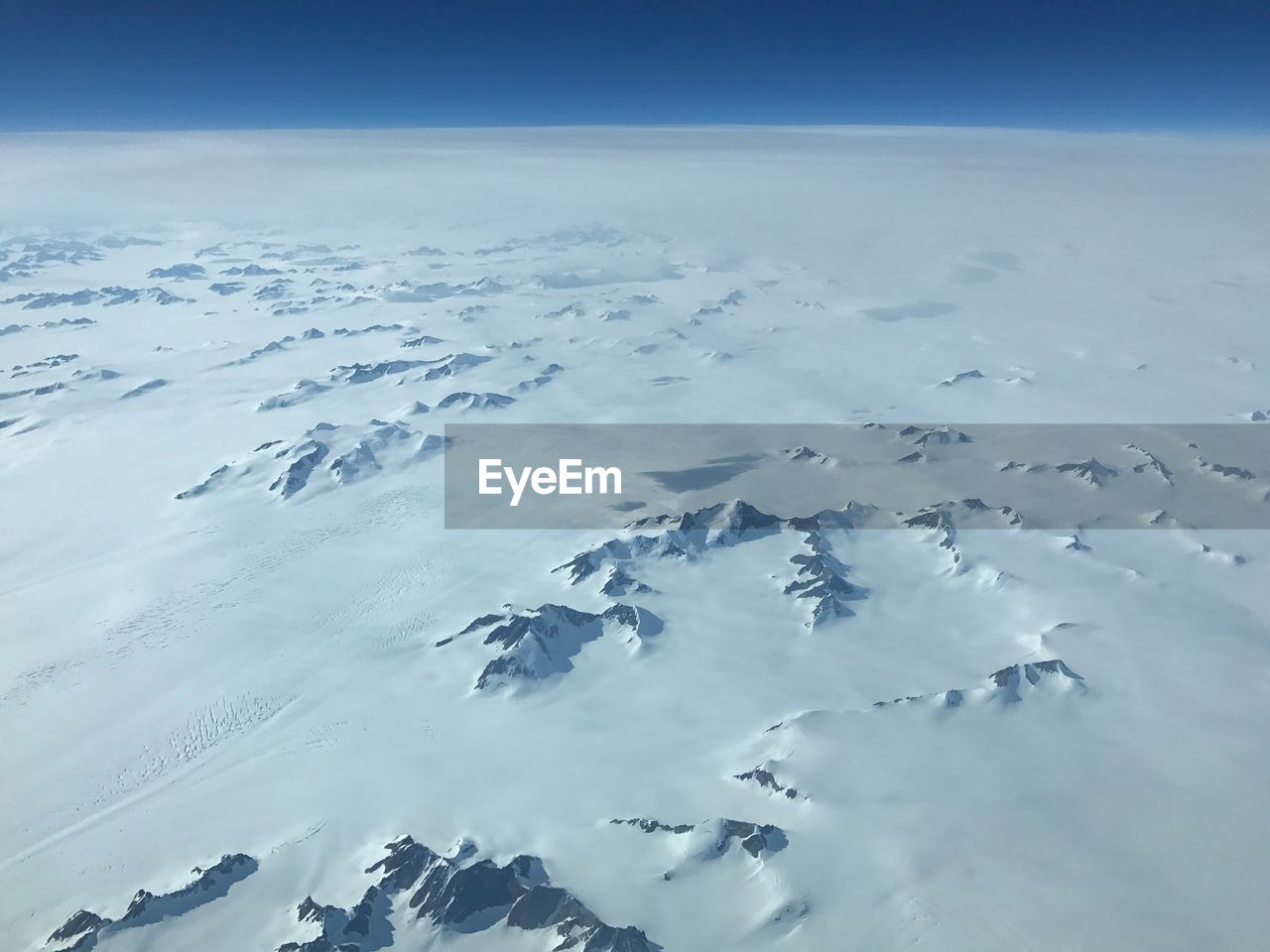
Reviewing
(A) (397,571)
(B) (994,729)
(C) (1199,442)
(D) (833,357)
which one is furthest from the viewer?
(D) (833,357)

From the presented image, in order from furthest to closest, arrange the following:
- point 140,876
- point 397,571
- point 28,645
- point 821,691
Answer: point 397,571, point 28,645, point 821,691, point 140,876

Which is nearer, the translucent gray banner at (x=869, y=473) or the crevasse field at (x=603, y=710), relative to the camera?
the crevasse field at (x=603, y=710)

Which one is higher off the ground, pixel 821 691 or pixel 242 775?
pixel 821 691

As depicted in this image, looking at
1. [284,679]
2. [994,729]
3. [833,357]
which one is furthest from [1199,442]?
[284,679]

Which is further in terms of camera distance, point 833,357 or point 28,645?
point 833,357

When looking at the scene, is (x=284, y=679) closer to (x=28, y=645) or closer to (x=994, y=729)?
(x=28, y=645)

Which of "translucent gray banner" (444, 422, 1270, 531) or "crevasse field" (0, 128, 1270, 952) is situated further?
"translucent gray banner" (444, 422, 1270, 531)

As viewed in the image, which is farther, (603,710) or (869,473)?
(869,473)

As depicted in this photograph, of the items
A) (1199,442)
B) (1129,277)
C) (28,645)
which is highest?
(1129,277)
